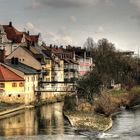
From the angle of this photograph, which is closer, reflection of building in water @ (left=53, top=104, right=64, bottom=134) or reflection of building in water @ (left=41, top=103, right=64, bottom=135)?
reflection of building in water @ (left=41, top=103, right=64, bottom=135)

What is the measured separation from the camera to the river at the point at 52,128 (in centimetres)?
6456

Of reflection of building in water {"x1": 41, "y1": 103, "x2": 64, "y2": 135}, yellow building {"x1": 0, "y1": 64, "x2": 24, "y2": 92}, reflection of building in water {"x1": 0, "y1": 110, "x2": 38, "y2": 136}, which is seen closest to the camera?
reflection of building in water {"x1": 0, "y1": 110, "x2": 38, "y2": 136}

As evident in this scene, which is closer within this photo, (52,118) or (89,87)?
(52,118)

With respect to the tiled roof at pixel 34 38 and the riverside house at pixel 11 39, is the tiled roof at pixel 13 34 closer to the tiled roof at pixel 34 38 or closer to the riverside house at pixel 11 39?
the riverside house at pixel 11 39

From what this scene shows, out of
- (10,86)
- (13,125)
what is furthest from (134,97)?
(13,125)

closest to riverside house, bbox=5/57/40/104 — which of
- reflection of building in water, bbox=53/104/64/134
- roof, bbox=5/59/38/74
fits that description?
roof, bbox=5/59/38/74

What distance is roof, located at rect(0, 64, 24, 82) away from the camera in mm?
97738

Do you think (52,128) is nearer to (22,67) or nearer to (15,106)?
(15,106)

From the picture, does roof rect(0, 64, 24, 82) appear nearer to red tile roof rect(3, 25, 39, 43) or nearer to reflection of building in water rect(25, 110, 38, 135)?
reflection of building in water rect(25, 110, 38, 135)

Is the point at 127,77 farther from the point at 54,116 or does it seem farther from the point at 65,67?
the point at 54,116

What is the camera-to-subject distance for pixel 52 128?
71062 millimetres

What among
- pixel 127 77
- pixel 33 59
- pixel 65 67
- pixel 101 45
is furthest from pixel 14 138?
pixel 101 45

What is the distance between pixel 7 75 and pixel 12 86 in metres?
1.96

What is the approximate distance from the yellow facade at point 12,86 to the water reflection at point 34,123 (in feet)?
24.1
